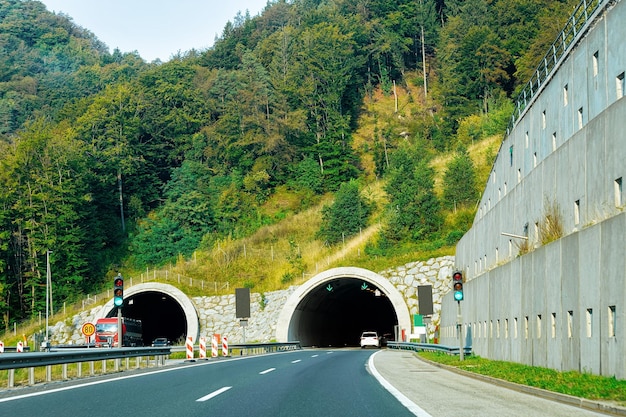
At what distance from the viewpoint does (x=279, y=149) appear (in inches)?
3511

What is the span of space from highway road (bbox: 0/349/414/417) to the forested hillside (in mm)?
43569

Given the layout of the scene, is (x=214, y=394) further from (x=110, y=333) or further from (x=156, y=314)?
(x=156, y=314)

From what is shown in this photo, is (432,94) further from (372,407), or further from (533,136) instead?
(372,407)

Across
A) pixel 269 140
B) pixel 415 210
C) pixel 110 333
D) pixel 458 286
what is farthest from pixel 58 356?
pixel 269 140

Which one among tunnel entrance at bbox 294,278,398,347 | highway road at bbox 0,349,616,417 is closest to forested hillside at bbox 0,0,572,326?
tunnel entrance at bbox 294,278,398,347

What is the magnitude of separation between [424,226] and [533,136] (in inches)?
1162

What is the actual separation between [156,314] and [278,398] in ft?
205

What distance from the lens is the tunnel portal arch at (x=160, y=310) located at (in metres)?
59.4

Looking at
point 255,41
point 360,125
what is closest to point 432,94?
point 360,125

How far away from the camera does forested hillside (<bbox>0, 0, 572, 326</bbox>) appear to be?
7350 cm

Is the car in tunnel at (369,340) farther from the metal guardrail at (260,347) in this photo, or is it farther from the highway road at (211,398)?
the highway road at (211,398)

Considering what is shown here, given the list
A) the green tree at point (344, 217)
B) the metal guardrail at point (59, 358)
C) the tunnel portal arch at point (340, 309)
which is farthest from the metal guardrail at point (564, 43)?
the green tree at point (344, 217)

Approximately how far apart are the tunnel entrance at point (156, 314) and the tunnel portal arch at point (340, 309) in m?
11.0

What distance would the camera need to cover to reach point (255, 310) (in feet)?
199
